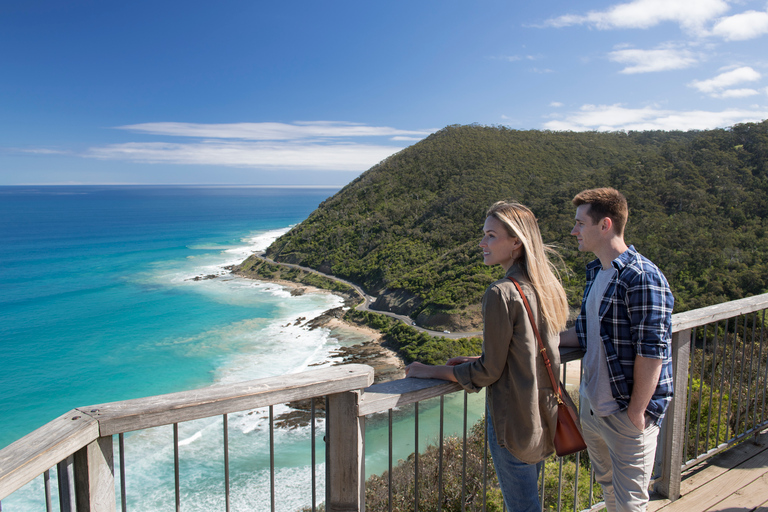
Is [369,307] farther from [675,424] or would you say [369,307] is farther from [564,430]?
[564,430]

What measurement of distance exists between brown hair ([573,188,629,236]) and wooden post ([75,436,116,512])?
1.98 meters

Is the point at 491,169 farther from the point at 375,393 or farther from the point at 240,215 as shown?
the point at 240,215

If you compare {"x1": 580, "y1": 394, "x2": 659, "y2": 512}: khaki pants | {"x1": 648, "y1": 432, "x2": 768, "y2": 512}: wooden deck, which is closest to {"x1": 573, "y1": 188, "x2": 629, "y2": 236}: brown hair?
{"x1": 580, "y1": 394, "x2": 659, "y2": 512}: khaki pants

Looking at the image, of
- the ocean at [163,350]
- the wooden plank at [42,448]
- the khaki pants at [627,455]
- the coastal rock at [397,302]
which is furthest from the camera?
the coastal rock at [397,302]

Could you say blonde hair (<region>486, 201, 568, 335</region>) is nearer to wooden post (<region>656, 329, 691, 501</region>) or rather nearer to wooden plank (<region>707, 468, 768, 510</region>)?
wooden post (<region>656, 329, 691, 501</region>)

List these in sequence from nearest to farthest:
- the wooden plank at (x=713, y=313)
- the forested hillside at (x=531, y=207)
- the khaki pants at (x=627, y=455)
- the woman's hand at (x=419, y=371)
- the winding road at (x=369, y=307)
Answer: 1. the woman's hand at (x=419, y=371)
2. the khaki pants at (x=627, y=455)
3. the wooden plank at (x=713, y=313)
4. the forested hillside at (x=531, y=207)
5. the winding road at (x=369, y=307)

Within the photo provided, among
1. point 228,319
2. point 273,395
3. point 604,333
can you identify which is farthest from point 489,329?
point 228,319

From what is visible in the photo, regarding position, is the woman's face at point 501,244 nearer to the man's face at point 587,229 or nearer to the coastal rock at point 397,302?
the man's face at point 587,229

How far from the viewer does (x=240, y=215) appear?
149875 mm

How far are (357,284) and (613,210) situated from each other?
44.0m

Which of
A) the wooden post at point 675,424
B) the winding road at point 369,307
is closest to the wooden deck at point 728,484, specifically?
the wooden post at point 675,424

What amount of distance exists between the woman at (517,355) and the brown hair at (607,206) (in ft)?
1.28

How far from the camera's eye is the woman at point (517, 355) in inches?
66.9

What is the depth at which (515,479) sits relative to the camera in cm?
192
